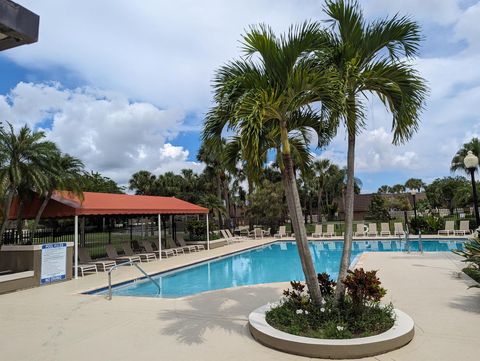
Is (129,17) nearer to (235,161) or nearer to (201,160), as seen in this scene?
(235,161)

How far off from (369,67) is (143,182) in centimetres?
4283

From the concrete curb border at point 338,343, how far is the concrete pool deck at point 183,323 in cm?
11

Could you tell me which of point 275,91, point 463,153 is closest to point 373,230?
point 463,153

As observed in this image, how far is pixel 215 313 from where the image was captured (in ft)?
24.3

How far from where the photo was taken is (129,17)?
8766mm

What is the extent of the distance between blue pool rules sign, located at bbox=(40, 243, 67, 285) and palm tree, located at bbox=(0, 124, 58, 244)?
4.86 ft

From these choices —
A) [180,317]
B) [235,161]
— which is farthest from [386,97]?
[180,317]

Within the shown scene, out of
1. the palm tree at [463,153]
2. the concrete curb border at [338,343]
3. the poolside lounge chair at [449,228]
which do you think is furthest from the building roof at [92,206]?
the palm tree at [463,153]

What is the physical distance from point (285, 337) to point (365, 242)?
20831mm

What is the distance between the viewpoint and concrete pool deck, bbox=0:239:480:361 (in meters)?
5.18

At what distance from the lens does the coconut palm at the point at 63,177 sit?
12.5 meters

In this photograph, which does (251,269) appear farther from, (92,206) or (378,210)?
(378,210)

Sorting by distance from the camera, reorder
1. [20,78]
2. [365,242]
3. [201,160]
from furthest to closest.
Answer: [201,160] < [365,242] < [20,78]

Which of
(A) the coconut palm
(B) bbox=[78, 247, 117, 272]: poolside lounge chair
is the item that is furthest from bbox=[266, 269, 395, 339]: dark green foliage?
(B) bbox=[78, 247, 117, 272]: poolside lounge chair
